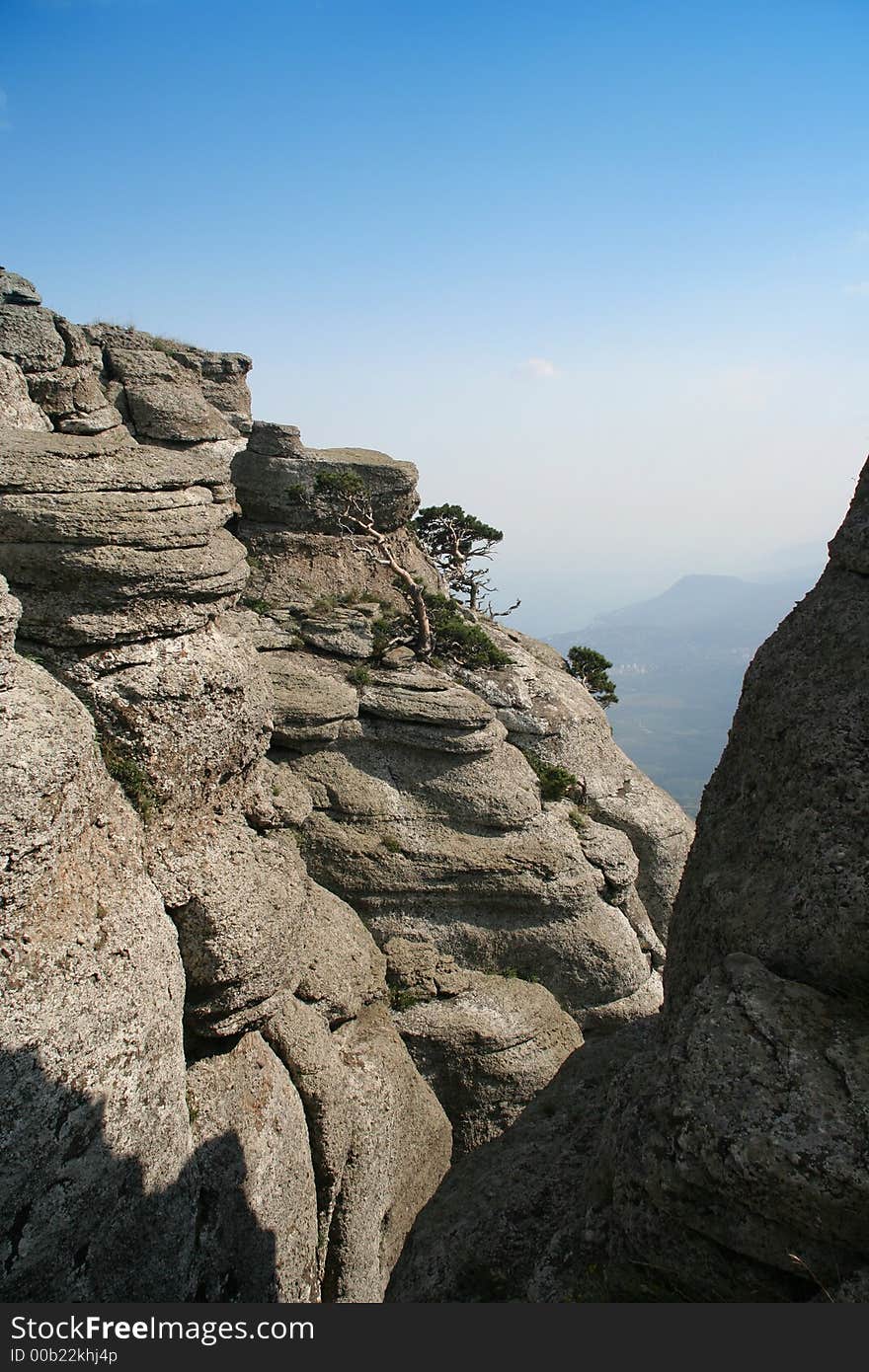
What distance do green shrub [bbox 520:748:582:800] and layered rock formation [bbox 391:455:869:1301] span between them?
717 inches

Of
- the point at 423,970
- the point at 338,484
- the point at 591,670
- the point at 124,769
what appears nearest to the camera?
the point at 124,769

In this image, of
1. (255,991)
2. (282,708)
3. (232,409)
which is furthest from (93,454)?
(232,409)

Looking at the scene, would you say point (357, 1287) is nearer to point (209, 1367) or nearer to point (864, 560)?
point (209, 1367)

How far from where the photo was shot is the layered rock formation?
328 inches

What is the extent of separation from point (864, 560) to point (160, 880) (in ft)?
47.4

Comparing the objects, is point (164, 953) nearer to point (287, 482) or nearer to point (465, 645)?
point (465, 645)

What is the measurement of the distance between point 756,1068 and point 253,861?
13266 millimetres

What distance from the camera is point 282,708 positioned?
89.1ft

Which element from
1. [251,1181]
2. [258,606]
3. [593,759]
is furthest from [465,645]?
[251,1181]

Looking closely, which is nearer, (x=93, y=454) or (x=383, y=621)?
(x=93, y=454)

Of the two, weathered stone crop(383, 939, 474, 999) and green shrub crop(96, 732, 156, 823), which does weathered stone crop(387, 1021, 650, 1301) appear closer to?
weathered stone crop(383, 939, 474, 999)

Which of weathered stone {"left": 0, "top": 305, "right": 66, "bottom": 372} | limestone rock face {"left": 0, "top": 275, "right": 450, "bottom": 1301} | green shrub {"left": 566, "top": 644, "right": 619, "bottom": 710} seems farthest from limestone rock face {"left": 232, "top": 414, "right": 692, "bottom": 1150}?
weathered stone {"left": 0, "top": 305, "right": 66, "bottom": 372}

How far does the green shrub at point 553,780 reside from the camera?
104ft

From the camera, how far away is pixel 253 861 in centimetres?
1959
